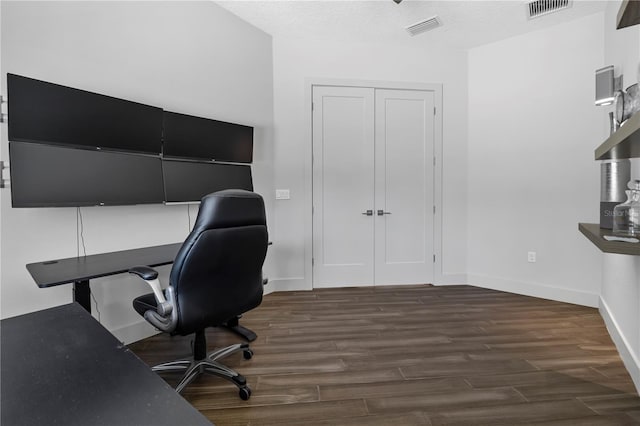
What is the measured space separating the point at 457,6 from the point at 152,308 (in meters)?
3.98

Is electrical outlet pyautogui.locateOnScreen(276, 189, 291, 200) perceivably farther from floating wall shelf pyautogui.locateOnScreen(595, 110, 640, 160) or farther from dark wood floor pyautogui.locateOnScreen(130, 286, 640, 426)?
floating wall shelf pyautogui.locateOnScreen(595, 110, 640, 160)

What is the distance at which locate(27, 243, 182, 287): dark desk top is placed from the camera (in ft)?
5.86

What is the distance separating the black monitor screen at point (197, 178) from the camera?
2869 mm

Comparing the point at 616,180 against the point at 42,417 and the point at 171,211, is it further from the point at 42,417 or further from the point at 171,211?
the point at 171,211

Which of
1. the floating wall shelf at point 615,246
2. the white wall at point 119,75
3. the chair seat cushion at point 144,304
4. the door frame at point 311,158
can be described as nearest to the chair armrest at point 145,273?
the chair seat cushion at point 144,304

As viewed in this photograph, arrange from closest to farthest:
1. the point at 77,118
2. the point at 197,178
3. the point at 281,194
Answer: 1. the point at 77,118
2. the point at 197,178
3. the point at 281,194

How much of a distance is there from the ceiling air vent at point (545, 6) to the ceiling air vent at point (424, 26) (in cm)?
89

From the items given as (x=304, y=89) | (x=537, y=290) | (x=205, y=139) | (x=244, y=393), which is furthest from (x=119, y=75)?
(x=537, y=290)

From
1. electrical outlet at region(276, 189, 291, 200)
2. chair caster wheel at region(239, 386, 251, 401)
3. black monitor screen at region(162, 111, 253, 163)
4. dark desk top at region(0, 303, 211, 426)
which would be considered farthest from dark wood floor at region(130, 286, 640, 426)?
black monitor screen at region(162, 111, 253, 163)

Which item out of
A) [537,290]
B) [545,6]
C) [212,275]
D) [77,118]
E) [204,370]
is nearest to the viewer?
[212,275]

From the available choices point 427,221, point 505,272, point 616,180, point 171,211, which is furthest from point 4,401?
point 505,272

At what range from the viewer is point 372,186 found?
4.30m

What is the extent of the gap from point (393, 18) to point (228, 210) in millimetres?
3134

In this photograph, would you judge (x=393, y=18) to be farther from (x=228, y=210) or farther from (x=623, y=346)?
(x=623, y=346)
